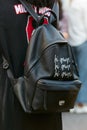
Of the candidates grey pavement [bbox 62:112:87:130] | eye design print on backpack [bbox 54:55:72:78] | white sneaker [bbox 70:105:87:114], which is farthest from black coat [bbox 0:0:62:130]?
white sneaker [bbox 70:105:87:114]

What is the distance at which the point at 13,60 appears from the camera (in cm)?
141

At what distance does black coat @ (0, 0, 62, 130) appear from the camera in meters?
1.37

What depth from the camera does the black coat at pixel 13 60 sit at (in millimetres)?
1373

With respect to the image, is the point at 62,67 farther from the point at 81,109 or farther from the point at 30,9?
the point at 81,109

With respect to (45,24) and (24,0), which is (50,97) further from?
(24,0)

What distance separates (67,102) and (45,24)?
0.31 meters

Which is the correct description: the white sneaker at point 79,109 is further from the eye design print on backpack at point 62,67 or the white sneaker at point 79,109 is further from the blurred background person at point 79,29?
the eye design print on backpack at point 62,67

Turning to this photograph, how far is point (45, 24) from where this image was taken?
1388 mm

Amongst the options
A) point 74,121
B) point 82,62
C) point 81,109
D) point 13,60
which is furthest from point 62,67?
point 81,109

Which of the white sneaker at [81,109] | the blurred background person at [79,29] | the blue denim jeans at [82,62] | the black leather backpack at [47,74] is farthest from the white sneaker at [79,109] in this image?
the black leather backpack at [47,74]

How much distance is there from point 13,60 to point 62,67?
21 centimetres

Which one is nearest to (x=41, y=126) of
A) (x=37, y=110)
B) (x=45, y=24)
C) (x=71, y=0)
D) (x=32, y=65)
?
(x=37, y=110)

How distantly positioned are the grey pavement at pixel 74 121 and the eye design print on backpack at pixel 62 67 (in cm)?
235

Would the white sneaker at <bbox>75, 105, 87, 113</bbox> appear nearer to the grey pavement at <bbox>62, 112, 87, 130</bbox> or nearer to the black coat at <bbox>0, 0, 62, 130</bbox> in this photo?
the grey pavement at <bbox>62, 112, 87, 130</bbox>
